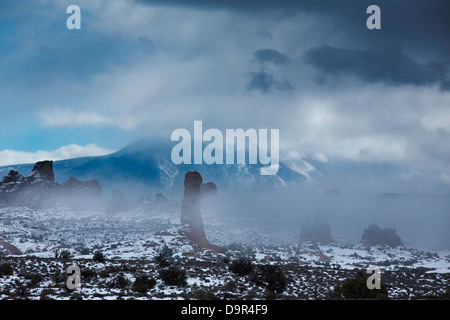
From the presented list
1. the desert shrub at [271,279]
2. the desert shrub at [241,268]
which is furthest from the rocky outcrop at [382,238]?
the desert shrub at [271,279]

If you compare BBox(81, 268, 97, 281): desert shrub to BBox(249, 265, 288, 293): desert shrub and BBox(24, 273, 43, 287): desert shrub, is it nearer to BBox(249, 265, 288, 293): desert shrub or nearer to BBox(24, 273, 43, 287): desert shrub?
BBox(24, 273, 43, 287): desert shrub

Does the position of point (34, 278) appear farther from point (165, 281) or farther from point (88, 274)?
point (165, 281)

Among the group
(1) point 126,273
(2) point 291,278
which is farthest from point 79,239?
(2) point 291,278

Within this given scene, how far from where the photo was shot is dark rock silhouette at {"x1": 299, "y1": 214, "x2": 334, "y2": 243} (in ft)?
311

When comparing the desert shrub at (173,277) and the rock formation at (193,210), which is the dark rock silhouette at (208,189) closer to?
the rock formation at (193,210)

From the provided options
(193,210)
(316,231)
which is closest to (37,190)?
(193,210)

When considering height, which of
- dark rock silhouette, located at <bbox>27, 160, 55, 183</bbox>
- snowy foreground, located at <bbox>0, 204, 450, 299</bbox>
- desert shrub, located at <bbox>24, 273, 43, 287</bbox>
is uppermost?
dark rock silhouette, located at <bbox>27, 160, 55, 183</bbox>

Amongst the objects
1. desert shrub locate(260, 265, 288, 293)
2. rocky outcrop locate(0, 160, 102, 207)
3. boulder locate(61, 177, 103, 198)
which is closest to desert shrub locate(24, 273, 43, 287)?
desert shrub locate(260, 265, 288, 293)

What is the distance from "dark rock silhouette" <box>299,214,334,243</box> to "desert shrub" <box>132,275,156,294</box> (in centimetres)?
7166

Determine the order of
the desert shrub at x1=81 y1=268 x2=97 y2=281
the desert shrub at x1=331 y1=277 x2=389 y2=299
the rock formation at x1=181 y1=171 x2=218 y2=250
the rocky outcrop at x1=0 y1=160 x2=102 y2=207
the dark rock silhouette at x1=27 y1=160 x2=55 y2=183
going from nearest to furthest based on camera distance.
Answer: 1. the desert shrub at x1=331 y1=277 x2=389 y2=299
2. the desert shrub at x1=81 y1=268 x2=97 y2=281
3. the rock formation at x1=181 y1=171 x2=218 y2=250
4. the rocky outcrop at x1=0 y1=160 x2=102 y2=207
5. the dark rock silhouette at x1=27 y1=160 x2=55 y2=183

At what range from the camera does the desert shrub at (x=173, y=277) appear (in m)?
28.9

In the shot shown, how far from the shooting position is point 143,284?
27.7m

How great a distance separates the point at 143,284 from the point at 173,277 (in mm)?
2759

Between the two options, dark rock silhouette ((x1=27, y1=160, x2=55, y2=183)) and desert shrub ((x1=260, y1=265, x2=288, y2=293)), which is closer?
desert shrub ((x1=260, y1=265, x2=288, y2=293))
